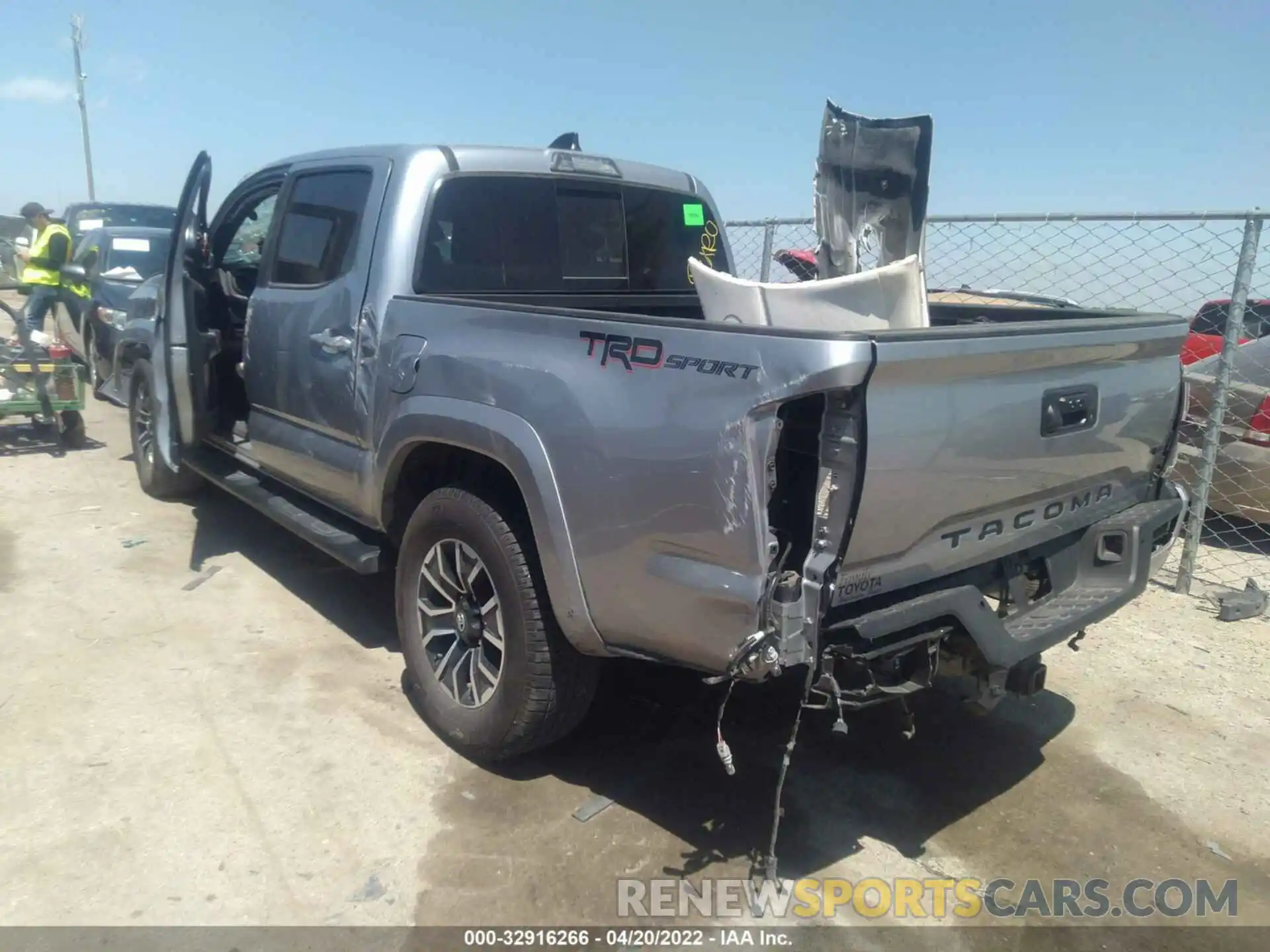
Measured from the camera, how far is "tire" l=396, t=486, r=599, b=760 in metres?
3.10

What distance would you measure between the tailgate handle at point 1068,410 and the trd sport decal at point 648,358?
105 cm

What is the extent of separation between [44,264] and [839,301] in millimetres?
9121

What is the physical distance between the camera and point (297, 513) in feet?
14.7

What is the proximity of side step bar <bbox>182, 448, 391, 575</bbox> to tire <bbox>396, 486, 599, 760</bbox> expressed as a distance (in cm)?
32

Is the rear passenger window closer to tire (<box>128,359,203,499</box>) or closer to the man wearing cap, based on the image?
tire (<box>128,359,203,499</box>)

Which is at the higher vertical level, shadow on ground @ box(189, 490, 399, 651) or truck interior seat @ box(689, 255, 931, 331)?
truck interior seat @ box(689, 255, 931, 331)

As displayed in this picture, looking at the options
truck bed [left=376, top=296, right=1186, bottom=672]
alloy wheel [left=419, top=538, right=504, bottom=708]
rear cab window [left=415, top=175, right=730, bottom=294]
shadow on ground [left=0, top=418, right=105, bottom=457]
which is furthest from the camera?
shadow on ground [left=0, top=418, right=105, bottom=457]

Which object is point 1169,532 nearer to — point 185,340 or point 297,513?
point 297,513

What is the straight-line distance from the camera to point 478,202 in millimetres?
3918

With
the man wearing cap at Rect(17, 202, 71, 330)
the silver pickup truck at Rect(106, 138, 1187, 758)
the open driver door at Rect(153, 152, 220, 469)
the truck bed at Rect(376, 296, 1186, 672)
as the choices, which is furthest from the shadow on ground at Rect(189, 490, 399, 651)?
the man wearing cap at Rect(17, 202, 71, 330)

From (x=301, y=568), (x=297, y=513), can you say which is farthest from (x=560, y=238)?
(x=301, y=568)

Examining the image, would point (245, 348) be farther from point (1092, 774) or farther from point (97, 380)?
point (97, 380)

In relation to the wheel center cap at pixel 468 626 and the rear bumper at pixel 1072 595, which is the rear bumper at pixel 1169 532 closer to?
the rear bumper at pixel 1072 595

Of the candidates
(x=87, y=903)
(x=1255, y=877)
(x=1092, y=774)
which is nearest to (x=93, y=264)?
(x=87, y=903)
